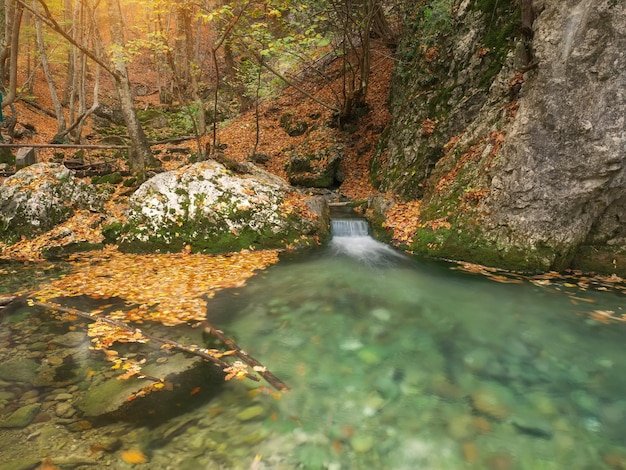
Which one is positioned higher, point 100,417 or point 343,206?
point 343,206

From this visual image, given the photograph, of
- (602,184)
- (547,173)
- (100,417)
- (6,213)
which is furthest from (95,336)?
(602,184)

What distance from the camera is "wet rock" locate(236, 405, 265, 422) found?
3.05 metres

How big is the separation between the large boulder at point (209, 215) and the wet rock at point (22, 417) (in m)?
5.23

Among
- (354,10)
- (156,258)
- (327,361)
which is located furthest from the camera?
(354,10)

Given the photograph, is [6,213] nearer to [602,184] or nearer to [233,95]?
[602,184]

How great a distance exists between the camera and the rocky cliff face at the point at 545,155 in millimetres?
6137

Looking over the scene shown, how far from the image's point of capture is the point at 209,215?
848 cm

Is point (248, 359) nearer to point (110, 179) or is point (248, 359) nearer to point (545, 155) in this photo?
point (545, 155)

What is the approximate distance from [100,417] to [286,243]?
5.92 m

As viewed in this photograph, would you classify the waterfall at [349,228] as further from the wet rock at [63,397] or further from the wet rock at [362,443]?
the wet rock at [63,397]

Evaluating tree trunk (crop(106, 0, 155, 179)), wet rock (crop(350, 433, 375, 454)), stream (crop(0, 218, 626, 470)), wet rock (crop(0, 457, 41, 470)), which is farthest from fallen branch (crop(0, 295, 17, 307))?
tree trunk (crop(106, 0, 155, 179))

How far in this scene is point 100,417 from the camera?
2.96 meters

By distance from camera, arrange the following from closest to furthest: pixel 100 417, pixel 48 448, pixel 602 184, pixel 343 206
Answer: pixel 48 448 < pixel 100 417 < pixel 602 184 < pixel 343 206

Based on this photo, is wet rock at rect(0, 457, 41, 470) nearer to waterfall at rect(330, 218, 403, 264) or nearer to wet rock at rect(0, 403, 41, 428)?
wet rock at rect(0, 403, 41, 428)
